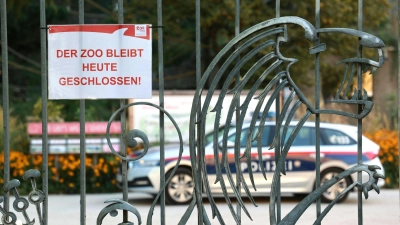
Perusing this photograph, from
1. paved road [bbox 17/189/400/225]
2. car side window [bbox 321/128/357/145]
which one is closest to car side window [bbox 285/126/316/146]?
car side window [bbox 321/128/357/145]

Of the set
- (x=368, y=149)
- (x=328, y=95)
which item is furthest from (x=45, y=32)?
(x=328, y=95)

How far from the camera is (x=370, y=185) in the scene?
3.63 m

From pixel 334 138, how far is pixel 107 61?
26.1ft

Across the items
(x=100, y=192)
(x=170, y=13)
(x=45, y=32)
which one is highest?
(x=170, y=13)

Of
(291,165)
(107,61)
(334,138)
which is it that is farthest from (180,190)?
(107,61)

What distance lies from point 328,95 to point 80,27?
17.1m

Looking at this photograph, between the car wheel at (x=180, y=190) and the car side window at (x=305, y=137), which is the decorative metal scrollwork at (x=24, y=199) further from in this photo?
the car side window at (x=305, y=137)

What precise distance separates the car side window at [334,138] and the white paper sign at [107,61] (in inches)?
309

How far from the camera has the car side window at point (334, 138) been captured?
435 inches

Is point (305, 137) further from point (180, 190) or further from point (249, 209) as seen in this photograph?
point (180, 190)

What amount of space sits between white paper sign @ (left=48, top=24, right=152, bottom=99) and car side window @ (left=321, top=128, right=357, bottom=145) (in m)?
7.84

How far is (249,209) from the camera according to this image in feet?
36.0

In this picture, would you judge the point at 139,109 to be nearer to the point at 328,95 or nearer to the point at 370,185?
the point at 328,95

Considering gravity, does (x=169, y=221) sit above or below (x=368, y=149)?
below
